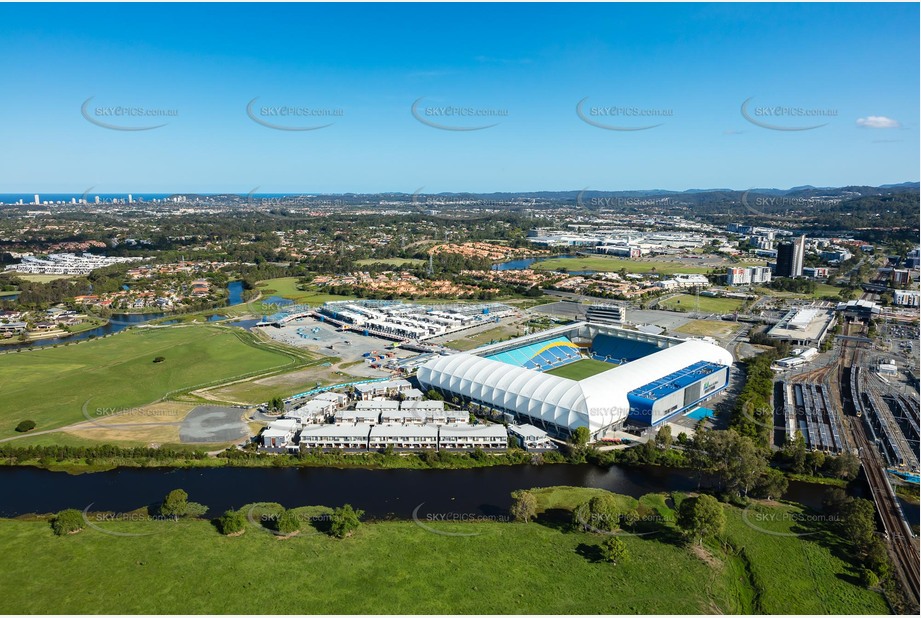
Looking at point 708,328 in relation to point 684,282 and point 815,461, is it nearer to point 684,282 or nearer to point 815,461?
point 684,282

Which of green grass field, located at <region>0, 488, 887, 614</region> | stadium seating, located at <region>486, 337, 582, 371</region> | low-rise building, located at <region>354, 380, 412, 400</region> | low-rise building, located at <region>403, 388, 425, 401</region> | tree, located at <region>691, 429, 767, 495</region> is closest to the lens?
green grass field, located at <region>0, 488, 887, 614</region>

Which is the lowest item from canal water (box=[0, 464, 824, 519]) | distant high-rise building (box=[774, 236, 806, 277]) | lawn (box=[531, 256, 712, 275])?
canal water (box=[0, 464, 824, 519])

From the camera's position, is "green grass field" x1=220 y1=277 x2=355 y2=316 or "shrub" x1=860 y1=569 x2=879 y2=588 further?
"green grass field" x1=220 y1=277 x2=355 y2=316

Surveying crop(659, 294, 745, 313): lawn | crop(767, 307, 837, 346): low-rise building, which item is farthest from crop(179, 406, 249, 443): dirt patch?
crop(659, 294, 745, 313): lawn

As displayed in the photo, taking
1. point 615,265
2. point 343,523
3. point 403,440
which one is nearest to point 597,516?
point 343,523

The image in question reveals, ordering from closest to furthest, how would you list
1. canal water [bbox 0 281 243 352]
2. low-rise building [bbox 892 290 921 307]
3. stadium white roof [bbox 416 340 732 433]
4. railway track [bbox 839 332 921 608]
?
railway track [bbox 839 332 921 608]
stadium white roof [bbox 416 340 732 433]
canal water [bbox 0 281 243 352]
low-rise building [bbox 892 290 921 307]

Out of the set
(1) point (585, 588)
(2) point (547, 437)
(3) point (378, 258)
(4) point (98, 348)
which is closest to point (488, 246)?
(3) point (378, 258)

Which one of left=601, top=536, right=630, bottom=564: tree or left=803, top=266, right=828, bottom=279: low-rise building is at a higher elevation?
left=803, top=266, right=828, bottom=279: low-rise building

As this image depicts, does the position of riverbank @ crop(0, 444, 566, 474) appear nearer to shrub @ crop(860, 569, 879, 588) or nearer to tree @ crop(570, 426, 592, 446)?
tree @ crop(570, 426, 592, 446)
